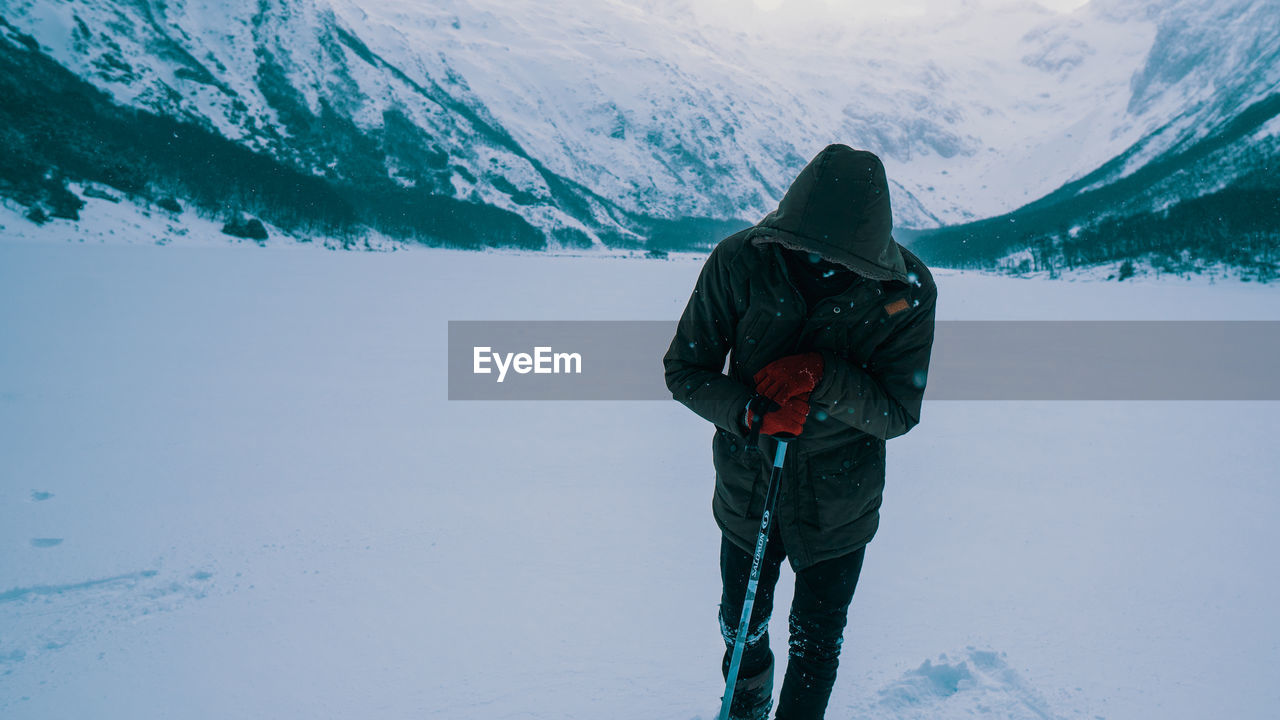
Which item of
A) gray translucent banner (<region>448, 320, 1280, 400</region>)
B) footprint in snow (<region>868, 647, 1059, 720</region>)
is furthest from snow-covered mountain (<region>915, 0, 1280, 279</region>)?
footprint in snow (<region>868, 647, 1059, 720</region>)

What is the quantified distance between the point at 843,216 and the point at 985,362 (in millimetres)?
11055

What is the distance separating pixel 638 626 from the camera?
10.7 feet

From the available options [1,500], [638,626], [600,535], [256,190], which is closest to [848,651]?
[638,626]

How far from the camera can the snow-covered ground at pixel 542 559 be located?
9.23ft

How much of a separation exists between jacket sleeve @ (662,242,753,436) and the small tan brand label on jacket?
1.43ft

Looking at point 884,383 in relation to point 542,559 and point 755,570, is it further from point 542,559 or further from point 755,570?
point 542,559

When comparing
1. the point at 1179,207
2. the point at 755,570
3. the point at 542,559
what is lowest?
the point at 542,559

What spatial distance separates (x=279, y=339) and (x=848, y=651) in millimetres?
11263

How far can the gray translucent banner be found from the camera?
903 centimetres

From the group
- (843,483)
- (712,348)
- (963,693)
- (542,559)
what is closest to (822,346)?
(712,348)

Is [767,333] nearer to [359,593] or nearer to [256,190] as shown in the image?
[359,593]

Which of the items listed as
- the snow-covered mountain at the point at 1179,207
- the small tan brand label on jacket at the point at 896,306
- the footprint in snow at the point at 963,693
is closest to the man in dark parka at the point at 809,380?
the small tan brand label on jacket at the point at 896,306

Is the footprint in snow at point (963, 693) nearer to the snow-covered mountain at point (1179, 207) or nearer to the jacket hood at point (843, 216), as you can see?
the jacket hood at point (843, 216)

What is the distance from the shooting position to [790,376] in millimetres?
1987
